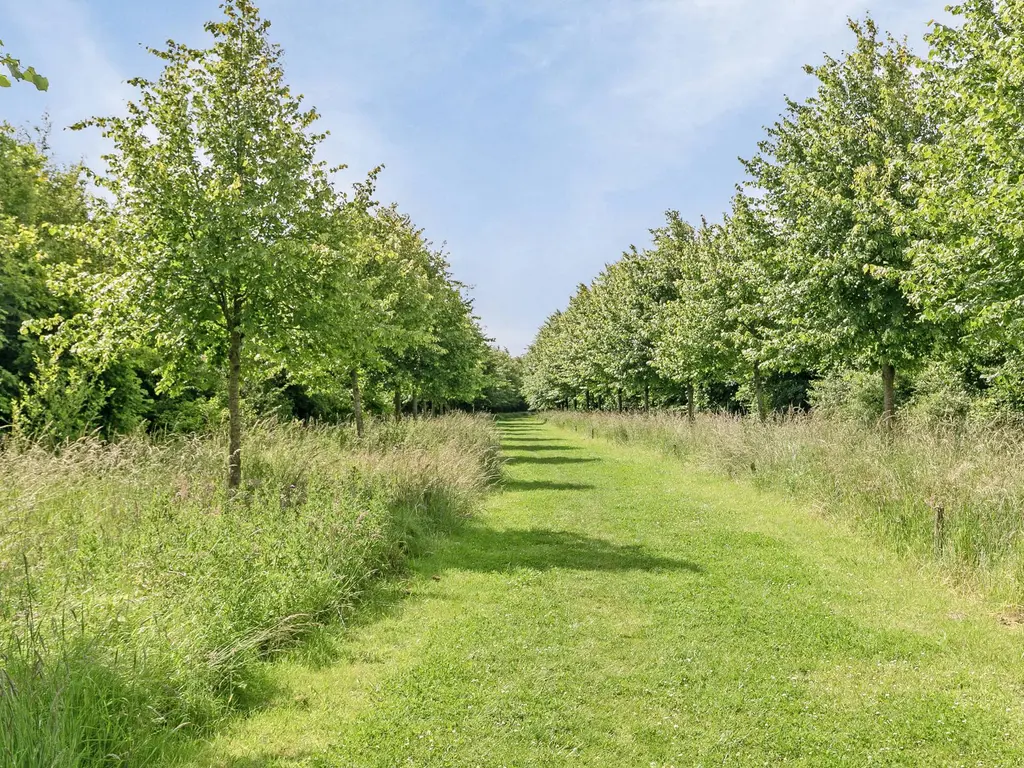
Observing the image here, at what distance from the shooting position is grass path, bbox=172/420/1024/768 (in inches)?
155

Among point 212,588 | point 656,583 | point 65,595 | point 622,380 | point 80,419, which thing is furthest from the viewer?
point 622,380

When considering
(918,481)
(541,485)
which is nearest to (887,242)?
(918,481)

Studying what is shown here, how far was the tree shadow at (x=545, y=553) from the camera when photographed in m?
7.97

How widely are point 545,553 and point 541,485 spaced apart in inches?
248

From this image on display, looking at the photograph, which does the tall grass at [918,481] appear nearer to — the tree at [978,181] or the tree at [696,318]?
the tree at [978,181]

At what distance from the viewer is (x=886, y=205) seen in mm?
11500

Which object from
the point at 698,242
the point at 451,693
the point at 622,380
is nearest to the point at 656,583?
the point at 451,693

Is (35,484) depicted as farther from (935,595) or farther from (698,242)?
(698,242)

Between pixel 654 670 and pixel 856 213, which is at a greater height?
pixel 856 213

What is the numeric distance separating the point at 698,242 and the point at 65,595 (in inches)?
850

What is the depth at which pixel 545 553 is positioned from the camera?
8.61 meters

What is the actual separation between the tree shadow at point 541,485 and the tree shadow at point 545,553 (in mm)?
Answer: 4485

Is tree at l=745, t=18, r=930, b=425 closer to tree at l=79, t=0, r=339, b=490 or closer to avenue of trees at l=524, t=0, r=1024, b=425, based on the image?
avenue of trees at l=524, t=0, r=1024, b=425

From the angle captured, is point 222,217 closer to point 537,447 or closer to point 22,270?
point 22,270
